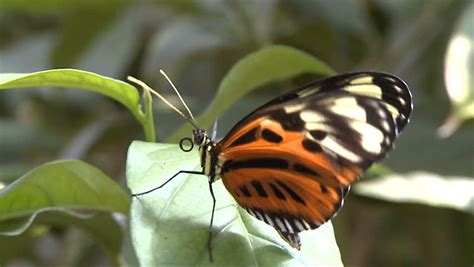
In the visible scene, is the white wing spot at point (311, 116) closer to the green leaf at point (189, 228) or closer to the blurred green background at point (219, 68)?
the green leaf at point (189, 228)

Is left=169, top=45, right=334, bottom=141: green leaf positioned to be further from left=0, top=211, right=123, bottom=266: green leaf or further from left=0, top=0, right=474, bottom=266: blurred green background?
left=0, top=0, right=474, bottom=266: blurred green background

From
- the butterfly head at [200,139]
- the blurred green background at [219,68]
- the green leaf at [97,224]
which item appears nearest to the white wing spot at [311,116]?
the butterfly head at [200,139]

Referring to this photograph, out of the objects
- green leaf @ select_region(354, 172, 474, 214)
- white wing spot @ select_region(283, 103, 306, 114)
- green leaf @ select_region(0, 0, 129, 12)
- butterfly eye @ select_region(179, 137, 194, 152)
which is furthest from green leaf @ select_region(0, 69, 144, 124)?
green leaf @ select_region(0, 0, 129, 12)

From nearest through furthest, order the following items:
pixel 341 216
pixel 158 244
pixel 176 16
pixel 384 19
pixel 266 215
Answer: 1. pixel 158 244
2. pixel 266 215
3. pixel 341 216
4. pixel 384 19
5. pixel 176 16

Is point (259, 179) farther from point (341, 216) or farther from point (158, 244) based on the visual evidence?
point (341, 216)

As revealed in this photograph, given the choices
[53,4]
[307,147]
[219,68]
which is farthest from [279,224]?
[219,68]

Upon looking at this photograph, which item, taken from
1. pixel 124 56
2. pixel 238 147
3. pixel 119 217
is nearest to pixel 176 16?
pixel 124 56
